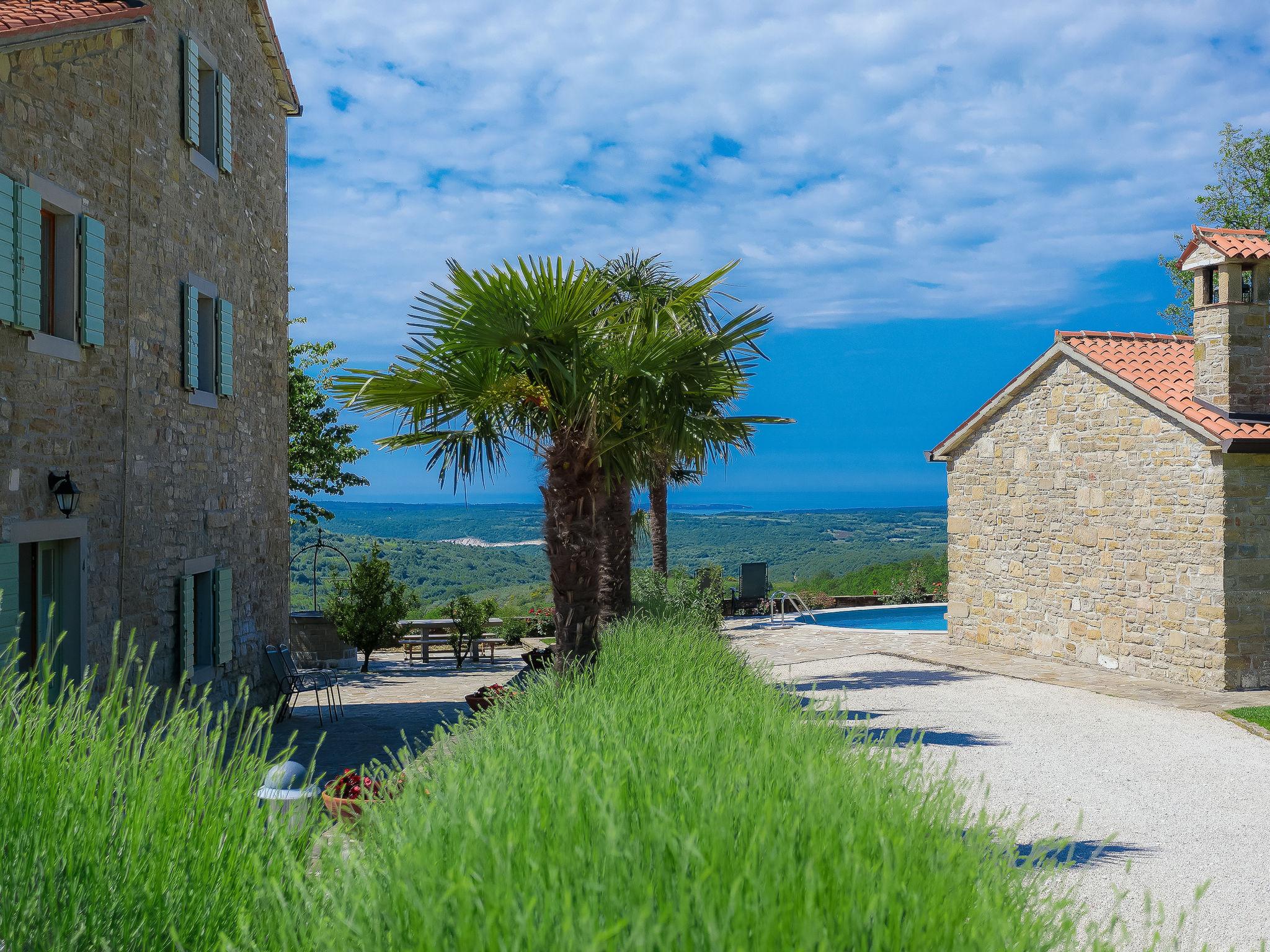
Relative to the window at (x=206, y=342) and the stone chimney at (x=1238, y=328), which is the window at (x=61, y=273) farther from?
the stone chimney at (x=1238, y=328)

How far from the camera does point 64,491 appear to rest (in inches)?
312

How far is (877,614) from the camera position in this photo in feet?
84.0

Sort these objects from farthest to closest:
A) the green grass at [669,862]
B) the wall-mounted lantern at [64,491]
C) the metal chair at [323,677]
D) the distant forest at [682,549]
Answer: the distant forest at [682,549], the metal chair at [323,677], the wall-mounted lantern at [64,491], the green grass at [669,862]

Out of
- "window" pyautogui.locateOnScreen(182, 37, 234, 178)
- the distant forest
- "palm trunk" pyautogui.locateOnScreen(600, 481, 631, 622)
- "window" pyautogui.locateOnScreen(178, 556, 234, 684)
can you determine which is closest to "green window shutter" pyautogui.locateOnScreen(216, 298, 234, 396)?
"window" pyautogui.locateOnScreen(182, 37, 234, 178)

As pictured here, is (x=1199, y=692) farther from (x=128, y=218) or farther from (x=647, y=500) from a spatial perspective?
(x=128, y=218)

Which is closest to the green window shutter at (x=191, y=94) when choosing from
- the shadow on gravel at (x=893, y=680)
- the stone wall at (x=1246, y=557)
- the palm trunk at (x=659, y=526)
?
the shadow on gravel at (x=893, y=680)

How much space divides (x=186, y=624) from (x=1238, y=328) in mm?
13372

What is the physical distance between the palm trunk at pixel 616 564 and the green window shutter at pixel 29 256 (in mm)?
6930

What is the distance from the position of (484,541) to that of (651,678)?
80619 mm

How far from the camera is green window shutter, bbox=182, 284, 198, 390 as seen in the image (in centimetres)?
1036

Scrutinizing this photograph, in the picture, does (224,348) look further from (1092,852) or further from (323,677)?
(1092,852)

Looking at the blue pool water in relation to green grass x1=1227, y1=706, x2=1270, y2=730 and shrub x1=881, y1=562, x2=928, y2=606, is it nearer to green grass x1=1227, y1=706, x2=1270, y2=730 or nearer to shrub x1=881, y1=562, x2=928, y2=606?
shrub x1=881, y1=562, x2=928, y2=606

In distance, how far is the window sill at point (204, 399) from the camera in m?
10.6

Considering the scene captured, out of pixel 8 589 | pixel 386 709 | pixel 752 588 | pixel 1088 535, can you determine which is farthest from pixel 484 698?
pixel 752 588
